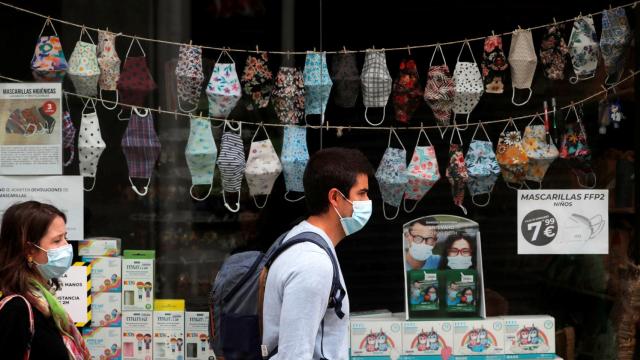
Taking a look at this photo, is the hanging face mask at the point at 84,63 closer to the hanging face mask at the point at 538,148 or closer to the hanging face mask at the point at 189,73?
the hanging face mask at the point at 189,73

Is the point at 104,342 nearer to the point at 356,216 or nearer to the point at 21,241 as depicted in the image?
the point at 21,241

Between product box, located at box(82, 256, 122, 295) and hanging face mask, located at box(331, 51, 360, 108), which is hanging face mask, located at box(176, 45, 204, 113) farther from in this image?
product box, located at box(82, 256, 122, 295)

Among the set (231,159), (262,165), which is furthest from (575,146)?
(231,159)

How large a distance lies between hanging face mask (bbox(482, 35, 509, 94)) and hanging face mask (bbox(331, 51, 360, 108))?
0.79m

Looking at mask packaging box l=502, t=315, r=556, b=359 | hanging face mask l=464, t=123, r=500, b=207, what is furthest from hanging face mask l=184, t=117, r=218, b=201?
mask packaging box l=502, t=315, r=556, b=359

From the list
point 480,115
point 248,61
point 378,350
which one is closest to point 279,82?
point 248,61

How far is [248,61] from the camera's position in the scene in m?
5.59

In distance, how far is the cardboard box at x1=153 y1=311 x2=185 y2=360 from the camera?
5.54 m

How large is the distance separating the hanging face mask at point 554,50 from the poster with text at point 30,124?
9.85ft

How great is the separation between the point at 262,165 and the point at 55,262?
6.01 feet

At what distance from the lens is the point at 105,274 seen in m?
5.52

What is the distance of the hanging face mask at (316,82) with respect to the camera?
18.1 feet

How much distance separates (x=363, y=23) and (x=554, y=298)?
7.26 feet

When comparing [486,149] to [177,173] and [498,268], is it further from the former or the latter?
[177,173]
